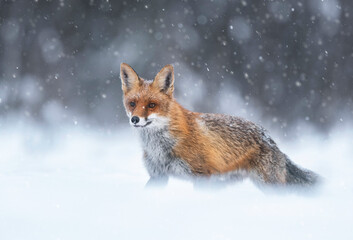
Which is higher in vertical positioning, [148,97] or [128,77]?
[128,77]

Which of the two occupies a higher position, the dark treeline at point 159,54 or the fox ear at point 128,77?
the dark treeline at point 159,54

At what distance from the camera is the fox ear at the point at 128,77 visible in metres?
4.87

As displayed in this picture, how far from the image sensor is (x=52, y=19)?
34.8 ft

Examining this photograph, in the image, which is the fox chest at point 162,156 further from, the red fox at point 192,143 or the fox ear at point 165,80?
the fox ear at point 165,80

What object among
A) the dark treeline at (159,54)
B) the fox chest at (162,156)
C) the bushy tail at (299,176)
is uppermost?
the dark treeline at (159,54)

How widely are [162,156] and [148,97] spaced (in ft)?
2.26

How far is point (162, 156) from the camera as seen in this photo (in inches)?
190

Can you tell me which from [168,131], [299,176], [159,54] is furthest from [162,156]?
[159,54]

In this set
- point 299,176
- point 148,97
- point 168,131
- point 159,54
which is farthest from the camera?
point 159,54

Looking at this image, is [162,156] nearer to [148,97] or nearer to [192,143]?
[192,143]

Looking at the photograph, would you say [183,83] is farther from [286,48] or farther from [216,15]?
[286,48]

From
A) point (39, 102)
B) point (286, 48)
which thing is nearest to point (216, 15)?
point (286, 48)

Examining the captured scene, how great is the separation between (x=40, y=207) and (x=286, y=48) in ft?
27.1

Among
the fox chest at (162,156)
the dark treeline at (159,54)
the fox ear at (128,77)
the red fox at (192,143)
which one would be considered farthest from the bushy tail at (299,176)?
the dark treeline at (159,54)
